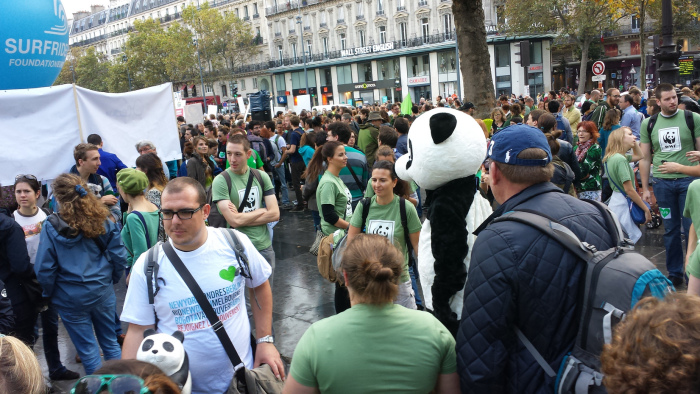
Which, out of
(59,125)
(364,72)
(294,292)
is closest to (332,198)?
(294,292)

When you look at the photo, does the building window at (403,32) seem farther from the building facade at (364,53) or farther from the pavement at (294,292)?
the pavement at (294,292)

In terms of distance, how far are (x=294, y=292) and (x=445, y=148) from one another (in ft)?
13.2

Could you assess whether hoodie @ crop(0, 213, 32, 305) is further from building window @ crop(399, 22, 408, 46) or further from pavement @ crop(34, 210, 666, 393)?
building window @ crop(399, 22, 408, 46)

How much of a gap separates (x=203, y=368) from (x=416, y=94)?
50.7 metres

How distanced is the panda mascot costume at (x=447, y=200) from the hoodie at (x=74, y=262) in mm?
2526

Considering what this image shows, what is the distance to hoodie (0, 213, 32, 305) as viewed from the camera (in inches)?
162

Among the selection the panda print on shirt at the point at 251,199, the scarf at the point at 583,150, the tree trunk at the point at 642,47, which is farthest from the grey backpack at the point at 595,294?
the tree trunk at the point at 642,47

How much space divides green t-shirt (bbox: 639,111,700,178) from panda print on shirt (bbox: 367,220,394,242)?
3.21 metres

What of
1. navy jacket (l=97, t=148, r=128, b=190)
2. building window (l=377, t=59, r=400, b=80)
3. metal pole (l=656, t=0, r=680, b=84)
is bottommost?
navy jacket (l=97, t=148, r=128, b=190)

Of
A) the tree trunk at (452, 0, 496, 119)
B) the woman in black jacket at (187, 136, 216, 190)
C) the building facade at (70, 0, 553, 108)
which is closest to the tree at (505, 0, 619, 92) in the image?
the building facade at (70, 0, 553, 108)

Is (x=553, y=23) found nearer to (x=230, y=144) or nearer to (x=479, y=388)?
(x=230, y=144)

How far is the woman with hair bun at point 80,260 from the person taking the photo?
401cm

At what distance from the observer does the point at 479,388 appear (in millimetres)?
2035

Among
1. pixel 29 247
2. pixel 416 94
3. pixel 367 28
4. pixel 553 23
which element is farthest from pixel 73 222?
pixel 367 28
